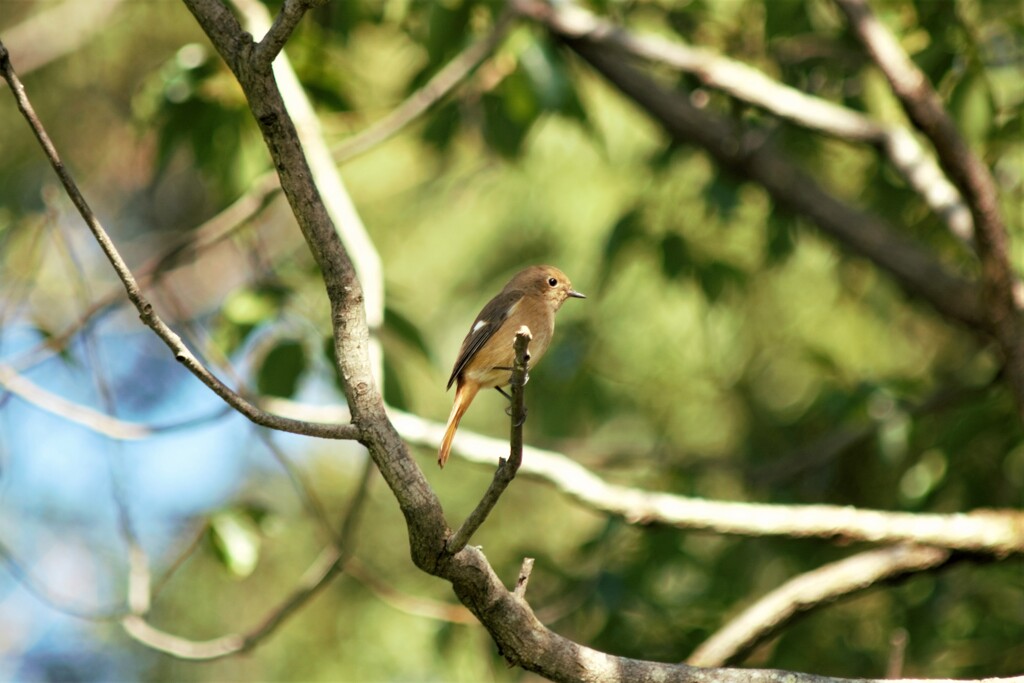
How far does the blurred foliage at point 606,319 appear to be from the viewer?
478cm

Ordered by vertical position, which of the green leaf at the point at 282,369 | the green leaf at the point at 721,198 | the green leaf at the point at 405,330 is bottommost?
the green leaf at the point at 282,369

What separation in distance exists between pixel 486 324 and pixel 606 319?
411cm

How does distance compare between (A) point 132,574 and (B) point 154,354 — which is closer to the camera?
(A) point 132,574

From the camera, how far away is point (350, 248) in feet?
13.9

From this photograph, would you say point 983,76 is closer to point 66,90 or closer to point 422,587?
point 422,587

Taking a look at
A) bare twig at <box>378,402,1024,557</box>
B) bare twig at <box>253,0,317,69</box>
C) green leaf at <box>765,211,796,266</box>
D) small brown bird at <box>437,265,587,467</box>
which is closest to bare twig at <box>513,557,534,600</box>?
small brown bird at <box>437,265,587,467</box>

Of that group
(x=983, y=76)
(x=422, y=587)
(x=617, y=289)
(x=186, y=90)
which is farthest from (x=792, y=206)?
(x=422, y=587)

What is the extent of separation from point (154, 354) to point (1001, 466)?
6949mm

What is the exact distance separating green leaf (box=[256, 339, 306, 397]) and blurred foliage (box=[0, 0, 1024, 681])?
11 millimetres

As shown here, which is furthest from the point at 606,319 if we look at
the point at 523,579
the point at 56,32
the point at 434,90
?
the point at 523,579

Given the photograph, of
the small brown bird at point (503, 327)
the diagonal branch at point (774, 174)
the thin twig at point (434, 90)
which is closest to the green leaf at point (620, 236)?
the diagonal branch at point (774, 174)

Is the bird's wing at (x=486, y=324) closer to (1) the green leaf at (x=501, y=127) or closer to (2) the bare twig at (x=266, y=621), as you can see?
(2) the bare twig at (x=266, y=621)

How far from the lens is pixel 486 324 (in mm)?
3035

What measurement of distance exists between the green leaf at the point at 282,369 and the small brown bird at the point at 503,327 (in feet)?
4.37
